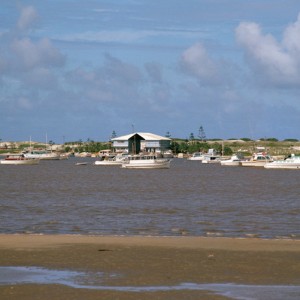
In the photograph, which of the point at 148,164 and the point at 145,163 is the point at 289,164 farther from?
the point at 145,163

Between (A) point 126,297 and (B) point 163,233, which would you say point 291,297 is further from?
(B) point 163,233

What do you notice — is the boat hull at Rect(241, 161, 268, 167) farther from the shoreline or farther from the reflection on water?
the reflection on water

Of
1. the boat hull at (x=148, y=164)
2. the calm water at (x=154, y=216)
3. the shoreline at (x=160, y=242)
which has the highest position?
the boat hull at (x=148, y=164)

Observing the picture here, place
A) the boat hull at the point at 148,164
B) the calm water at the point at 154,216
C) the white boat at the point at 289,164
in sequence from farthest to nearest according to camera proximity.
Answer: the white boat at the point at 289,164 → the boat hull at the point at 148,164 → the calm water at the point at 154,216

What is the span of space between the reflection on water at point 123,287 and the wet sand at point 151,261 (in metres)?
0.27

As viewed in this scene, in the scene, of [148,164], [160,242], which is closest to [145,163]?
[148,164]

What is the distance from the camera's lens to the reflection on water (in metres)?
14.8

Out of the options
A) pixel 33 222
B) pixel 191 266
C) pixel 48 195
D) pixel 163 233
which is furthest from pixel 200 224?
pixel 48 195

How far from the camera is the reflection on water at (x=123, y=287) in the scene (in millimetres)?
14753

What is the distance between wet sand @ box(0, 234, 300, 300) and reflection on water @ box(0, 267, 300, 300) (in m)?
0.27

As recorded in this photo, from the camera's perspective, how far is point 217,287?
1547 centimetres

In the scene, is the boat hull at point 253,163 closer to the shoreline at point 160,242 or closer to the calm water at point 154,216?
the calm water at point 154,216

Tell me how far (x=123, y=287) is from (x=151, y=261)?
3.68m

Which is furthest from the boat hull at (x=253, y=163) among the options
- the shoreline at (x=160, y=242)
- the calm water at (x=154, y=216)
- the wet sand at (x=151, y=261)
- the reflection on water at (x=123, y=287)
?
the reflection on water at (x=123, y=287)
